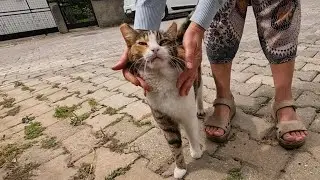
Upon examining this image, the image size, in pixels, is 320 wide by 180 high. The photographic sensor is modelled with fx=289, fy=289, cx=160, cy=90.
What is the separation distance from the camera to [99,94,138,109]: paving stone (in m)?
3.19

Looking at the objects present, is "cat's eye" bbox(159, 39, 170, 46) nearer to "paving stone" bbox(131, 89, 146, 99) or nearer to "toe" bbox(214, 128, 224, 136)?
"toe" bbox(214, 128, 224, 136)

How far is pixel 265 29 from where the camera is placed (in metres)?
2.07

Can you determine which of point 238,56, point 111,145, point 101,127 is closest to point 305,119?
point 111,145

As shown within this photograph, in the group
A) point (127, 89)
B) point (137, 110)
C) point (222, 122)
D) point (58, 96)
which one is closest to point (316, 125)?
point (222, 122)

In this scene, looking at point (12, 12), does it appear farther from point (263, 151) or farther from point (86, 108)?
point (263, 151)

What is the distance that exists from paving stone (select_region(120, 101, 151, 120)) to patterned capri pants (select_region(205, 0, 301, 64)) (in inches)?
36.6

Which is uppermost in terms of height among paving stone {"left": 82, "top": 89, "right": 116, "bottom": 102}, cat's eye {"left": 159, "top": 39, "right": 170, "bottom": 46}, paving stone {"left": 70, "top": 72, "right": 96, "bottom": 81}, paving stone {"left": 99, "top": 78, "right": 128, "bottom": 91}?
cat's eye {"left": 159, "top": 39, "right": 170, "bottom": 46}

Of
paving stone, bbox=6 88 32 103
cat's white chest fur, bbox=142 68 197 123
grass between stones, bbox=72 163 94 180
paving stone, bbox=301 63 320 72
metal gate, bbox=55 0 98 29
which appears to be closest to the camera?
cat's white chest fur, bbox=142 68 197 123

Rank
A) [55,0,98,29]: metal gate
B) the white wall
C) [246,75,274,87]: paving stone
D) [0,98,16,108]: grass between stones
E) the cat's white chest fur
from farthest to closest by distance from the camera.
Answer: [55,0,98,29]: metal gate, the white wall, [0,98,16,108]: grass between stones, [246,75,274,87]: paving stone, the cat's white chest fur

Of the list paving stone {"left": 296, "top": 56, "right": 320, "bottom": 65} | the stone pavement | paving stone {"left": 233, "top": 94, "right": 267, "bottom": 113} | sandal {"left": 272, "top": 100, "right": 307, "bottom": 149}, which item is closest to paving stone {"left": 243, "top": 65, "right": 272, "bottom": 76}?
the stone pavement

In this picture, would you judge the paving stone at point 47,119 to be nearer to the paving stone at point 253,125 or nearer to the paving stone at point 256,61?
the paving stone at point 253,125

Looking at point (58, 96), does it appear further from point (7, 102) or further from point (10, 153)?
point (10, 153)

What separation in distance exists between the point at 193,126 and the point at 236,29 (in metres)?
0.83

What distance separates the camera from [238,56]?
4.23m
